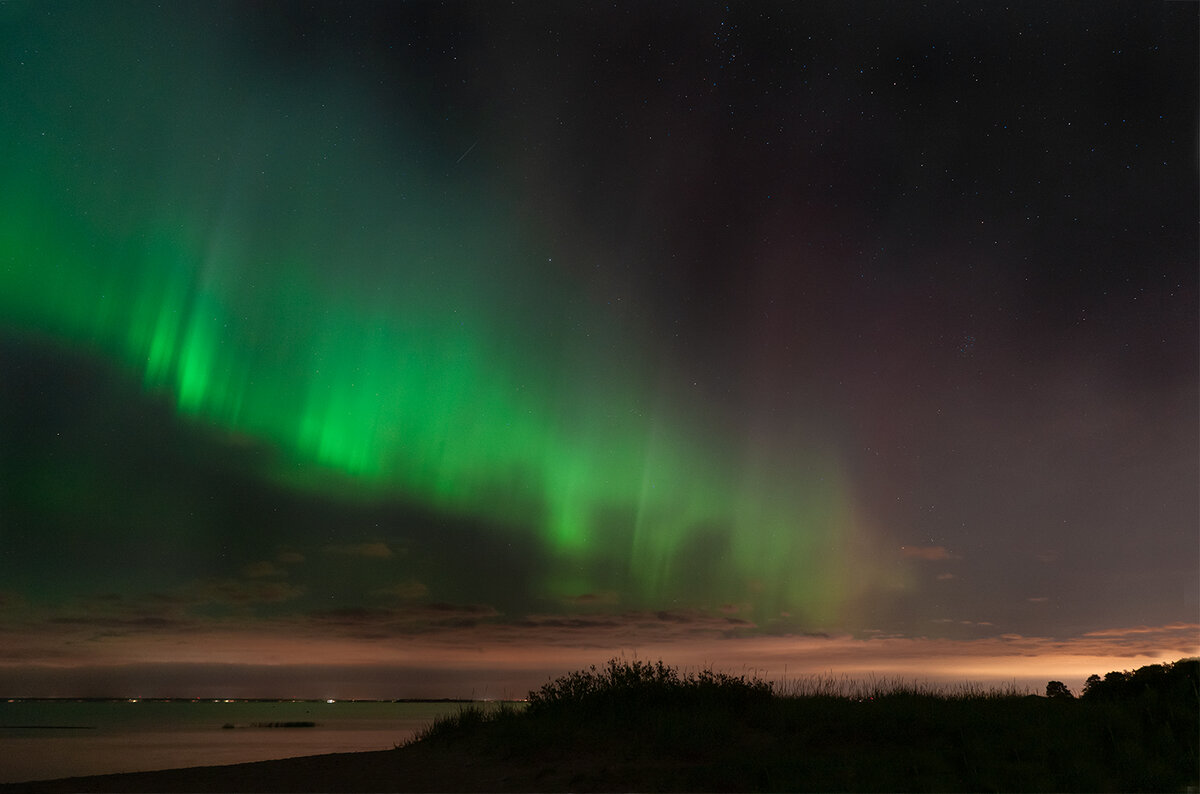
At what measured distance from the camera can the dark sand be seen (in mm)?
18281

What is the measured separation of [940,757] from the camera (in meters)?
16.5

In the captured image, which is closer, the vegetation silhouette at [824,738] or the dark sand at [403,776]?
the vegetation silhouette at [824,738]

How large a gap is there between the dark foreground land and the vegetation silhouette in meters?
0.05

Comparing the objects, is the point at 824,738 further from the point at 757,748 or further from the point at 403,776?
the point at 403,776

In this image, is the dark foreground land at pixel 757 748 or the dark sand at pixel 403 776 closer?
the dark foreground land at pixel 757 748

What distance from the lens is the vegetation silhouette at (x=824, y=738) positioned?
15.5 meters

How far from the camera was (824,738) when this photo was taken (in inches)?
762

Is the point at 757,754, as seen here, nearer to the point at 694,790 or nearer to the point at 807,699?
the point at 694,790

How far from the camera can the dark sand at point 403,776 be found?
18.3 metres

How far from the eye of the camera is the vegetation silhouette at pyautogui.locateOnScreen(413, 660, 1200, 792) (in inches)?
609

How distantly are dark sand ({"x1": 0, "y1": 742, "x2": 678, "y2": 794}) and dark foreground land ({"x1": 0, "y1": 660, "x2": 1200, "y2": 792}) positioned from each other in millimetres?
63

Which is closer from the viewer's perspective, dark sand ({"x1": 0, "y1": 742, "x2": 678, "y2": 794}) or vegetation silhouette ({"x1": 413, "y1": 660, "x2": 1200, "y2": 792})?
vegetation silhouette ({"x1": 413, "y1": 660, "x2": 1200, "y2": 792})

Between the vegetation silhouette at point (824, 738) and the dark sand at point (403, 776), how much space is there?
9 centimetres

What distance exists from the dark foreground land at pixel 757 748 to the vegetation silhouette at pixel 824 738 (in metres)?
0.05
